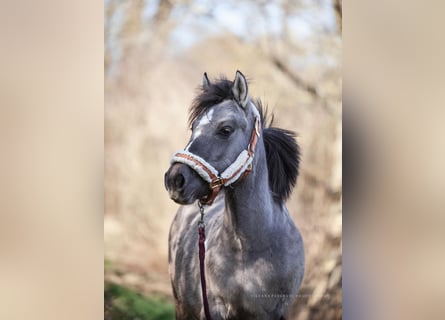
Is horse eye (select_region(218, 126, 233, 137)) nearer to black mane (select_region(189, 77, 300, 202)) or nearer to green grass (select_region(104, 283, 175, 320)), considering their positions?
black mane (select_region(189, 77, 300, 202))

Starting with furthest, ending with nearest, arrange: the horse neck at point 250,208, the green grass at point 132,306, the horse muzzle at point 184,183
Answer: the green grass at point 132,306 < the horse neck at point 250,208 < the horse muzzle at point 184,183

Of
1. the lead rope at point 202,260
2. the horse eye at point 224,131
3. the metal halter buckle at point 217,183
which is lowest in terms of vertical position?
the lead rope at point 202,260

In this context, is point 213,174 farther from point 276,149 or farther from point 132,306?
point 132,306

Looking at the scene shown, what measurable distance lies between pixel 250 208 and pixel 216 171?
0.20m

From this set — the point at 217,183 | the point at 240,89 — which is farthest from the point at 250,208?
the point at 240,89

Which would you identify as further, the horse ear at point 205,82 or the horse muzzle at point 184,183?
the horse ear at point 205,82

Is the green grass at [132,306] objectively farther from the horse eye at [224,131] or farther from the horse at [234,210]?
the horse eye at [224,131]

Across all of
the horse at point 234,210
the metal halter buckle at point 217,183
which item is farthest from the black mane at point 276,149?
the metal halter buckle at point 217,183

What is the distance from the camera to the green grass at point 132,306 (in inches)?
67.4

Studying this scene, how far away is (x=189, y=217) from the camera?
5.66ft

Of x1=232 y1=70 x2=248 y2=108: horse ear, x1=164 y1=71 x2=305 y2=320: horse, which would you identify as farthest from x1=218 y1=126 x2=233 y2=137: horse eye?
x1=232 y1=70 x2=248 y2=108: horse ear
